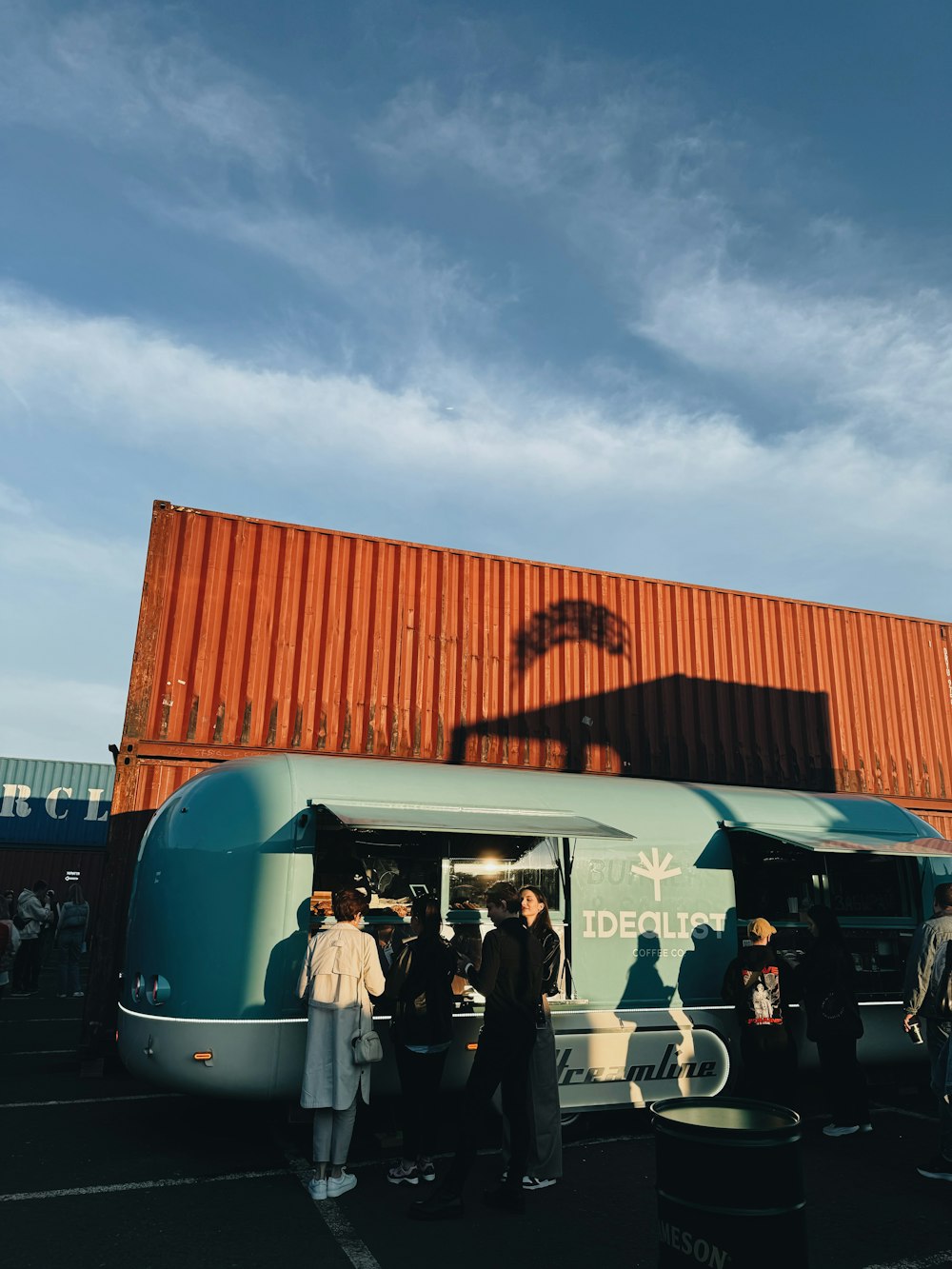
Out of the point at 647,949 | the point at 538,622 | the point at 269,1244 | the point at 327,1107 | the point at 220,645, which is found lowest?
the point at 269,1244

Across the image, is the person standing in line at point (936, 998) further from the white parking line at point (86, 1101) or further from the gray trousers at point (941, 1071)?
the white parking line at point (86, 1101)

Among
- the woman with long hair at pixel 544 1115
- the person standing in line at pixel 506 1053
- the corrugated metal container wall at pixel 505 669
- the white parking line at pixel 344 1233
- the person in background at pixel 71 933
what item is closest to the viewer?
the white parking line at pixel 344 1233

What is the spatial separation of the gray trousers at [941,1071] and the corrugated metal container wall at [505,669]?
5.45m

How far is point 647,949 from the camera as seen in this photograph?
6.91m

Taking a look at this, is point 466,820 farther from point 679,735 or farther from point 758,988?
point 679,735

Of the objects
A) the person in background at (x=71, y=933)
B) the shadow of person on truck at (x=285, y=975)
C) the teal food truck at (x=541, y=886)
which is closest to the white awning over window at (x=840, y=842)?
the teal food truck at (x=541, y=886)

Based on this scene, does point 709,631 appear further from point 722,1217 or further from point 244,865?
point 722,1217

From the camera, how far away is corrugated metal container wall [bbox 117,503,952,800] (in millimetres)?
9961

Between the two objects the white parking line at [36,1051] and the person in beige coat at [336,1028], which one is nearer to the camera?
the person in beige coat at [336,1028]

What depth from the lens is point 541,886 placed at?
6.93 metres

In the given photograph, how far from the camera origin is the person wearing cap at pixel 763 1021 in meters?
6.51

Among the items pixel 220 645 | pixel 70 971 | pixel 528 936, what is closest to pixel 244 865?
pixel 528 936

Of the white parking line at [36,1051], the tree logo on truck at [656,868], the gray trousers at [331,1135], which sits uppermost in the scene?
the tree logo on truck at [656,868]

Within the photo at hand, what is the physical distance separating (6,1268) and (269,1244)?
3.97 feet
